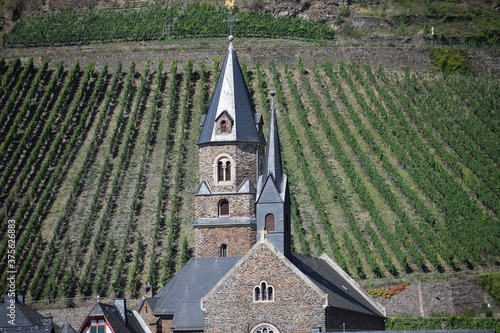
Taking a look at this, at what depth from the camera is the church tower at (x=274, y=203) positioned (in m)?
40.4

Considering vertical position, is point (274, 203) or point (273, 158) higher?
point (273, 158)

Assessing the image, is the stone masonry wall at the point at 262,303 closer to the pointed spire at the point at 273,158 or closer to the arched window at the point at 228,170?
the pointed spire at the point at 273,158

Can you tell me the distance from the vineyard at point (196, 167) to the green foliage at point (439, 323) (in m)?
7.36

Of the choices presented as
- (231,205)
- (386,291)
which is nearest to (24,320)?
(231,205)

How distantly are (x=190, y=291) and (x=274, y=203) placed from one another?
4858 millimetres

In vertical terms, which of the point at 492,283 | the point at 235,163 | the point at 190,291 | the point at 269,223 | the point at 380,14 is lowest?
the point at 190,291

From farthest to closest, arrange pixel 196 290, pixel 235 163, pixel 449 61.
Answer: pixel 449 61, pixel 235 163, pixel 196 290

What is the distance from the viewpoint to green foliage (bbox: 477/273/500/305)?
5372 centimetres

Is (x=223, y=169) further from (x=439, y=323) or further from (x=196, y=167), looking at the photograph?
(x=196, y=167)

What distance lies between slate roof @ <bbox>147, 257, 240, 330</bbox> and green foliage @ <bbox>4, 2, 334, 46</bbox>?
42.9 m

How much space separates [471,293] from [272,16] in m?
40.9

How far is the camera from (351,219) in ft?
196

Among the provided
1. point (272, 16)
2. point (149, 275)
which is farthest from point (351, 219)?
point (272, 16)

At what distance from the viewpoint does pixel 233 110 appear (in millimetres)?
45969
